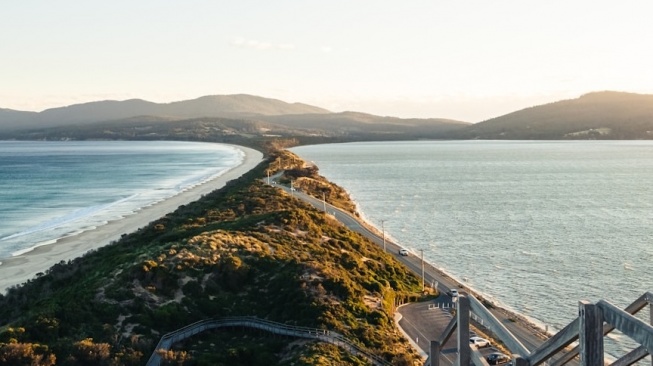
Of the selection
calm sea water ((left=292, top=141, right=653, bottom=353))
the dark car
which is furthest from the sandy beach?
the dark car

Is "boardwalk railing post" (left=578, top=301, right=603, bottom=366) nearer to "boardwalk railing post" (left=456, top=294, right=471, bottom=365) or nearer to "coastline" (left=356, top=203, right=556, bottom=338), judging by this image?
"boardwalk railing post" (left=456, top=294, right=471, bottom=365)

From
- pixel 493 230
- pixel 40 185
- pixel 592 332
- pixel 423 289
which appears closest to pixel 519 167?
pixel 493 230

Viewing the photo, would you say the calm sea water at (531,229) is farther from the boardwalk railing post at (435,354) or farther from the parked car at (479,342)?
the boardwalk railing post at (435,354)

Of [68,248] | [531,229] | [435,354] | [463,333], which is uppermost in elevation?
[463,333]

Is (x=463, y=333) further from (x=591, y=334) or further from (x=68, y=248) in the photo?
(x=68, y=248)

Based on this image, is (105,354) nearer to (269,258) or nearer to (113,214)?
(269,258)

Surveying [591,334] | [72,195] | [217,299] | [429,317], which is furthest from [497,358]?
[72,195]
